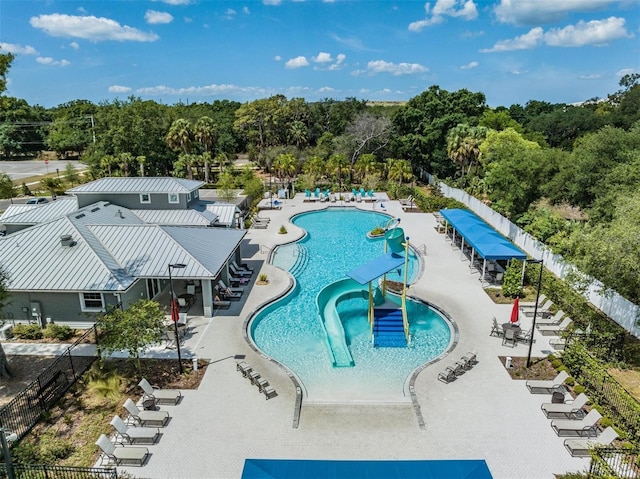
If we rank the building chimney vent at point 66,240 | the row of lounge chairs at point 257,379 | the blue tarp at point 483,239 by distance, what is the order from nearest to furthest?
1. the row of lounge chairs at point 257,379
2. the building chimney vent at point 66,240
3. the blue tarp at point 483,239

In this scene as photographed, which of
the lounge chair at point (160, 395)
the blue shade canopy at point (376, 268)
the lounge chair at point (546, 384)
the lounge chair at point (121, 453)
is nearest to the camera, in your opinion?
the lounge chair at point (121, 453)

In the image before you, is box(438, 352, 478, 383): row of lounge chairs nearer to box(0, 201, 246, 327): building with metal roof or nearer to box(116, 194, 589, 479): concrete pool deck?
box(116, 194, 589, 479): concrete pool deck

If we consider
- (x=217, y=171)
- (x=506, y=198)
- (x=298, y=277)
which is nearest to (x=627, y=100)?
(x=506, y=198)

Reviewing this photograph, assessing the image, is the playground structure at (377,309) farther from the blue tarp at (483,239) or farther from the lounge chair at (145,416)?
the lounge chair at (145,416)

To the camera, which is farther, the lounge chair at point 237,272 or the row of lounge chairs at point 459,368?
the lounge chair at point 237,272

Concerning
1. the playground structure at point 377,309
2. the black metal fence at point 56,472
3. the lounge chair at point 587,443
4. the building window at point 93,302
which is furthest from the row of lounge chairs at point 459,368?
the building window at point 93,302

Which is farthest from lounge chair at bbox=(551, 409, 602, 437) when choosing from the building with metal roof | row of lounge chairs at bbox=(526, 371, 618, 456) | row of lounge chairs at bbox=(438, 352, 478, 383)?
the building with metal roof

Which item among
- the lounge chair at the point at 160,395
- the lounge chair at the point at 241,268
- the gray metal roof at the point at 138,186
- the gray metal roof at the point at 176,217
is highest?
the gray metal roof at the point at 138,186
